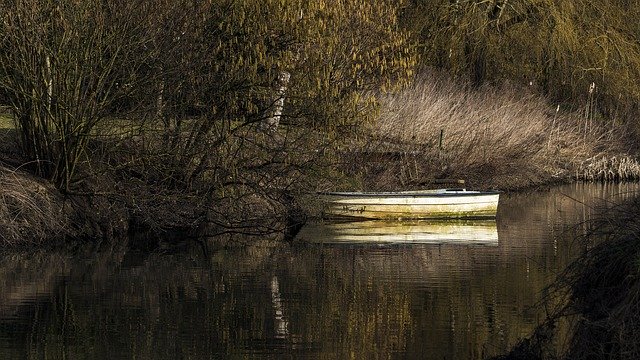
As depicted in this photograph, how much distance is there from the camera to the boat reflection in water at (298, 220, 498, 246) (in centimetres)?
2356

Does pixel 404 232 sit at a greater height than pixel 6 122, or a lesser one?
lesser

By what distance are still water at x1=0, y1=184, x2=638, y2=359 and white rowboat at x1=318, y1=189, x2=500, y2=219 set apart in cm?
185

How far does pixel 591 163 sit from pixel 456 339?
24381mm

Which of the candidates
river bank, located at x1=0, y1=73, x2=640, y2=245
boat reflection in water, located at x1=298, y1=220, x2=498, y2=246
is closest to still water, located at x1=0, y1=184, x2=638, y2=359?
boat reflection in water, located at x1=298, y1=220, x2=498, y2=246

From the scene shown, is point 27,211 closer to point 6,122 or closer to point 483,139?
point 6,122

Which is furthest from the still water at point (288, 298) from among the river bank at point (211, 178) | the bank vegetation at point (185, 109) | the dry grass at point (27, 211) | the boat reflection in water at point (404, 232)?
the bank vegetation at point (185, 109)

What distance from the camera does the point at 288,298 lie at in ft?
54.2

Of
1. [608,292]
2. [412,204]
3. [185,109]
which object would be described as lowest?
[412,204]

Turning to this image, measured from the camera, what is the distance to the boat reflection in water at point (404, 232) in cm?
2356

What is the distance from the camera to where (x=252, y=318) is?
1496 cm

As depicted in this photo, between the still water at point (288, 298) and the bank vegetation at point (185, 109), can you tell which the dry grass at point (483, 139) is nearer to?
the bank vegetation at point (185, 109)

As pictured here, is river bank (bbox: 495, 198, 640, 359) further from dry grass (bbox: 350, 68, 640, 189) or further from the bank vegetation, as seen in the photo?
dry grass (bbox: 350, 68, 640, 189)

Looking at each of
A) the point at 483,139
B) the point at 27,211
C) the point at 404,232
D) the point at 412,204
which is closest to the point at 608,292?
the point at 27,211

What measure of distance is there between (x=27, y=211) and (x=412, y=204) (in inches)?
341
